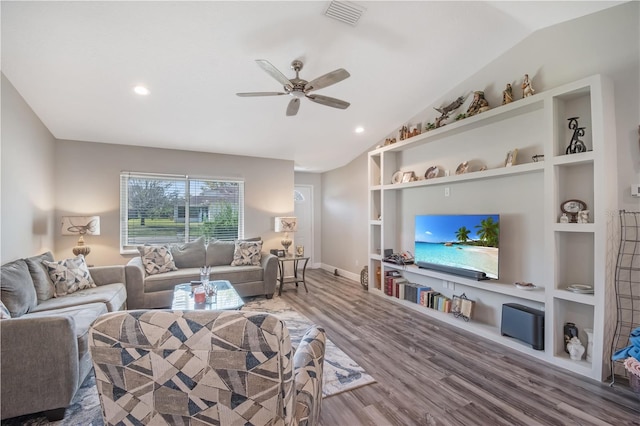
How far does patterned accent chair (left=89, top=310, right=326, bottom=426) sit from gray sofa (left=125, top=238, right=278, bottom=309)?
314cm

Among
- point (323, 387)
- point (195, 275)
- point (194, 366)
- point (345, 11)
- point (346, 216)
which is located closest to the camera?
point (194, 366)

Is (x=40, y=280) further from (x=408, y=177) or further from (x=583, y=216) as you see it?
(x=583, y=216)

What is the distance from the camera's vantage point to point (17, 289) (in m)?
2.34

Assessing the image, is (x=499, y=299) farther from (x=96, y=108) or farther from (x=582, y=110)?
(x=96, y=108)

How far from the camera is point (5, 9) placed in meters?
2.20

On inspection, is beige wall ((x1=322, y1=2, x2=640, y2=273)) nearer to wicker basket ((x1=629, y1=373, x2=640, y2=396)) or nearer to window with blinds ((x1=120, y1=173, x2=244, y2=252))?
wicker basket ((x1=629, y1=373, x2=640, y2=396))

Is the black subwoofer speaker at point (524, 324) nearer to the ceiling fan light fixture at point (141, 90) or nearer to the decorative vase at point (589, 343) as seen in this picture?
the decorative vase at point (589, 343)

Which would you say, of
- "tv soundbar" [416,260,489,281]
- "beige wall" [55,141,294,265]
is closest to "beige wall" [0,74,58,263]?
"beige wall" [55,141,294,265]

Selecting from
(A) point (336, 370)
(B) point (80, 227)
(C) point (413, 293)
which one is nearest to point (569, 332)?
(C) point (413, 293)

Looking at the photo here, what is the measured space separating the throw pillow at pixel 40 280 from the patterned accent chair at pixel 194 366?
2.58 meters

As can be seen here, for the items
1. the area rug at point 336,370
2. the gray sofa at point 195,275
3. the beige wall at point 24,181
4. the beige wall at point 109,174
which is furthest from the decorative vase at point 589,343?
the beige wall at point 24,181

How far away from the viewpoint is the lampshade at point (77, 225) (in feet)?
12.5

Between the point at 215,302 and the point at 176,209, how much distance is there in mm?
2824

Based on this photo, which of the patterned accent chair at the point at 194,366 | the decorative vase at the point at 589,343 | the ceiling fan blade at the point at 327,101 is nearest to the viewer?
the patterned accent chair at the point at 194,366
